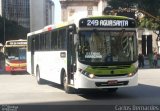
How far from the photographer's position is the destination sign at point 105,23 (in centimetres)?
1698

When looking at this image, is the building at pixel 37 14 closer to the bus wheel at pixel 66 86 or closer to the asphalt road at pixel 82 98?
the asphalt road at pixel 82 98

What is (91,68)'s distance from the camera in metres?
16.6

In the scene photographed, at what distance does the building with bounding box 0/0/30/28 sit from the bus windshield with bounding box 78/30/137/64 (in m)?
115

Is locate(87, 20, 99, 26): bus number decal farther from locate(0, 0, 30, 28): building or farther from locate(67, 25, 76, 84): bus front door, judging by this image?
locate(0, 0, 30, 28): building

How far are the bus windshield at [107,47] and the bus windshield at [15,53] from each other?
64.8 feet

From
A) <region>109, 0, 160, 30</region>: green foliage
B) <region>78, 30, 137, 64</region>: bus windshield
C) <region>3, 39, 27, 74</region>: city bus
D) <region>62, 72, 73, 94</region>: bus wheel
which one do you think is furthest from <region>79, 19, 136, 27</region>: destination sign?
<region>109, 0, 160, 30</region>: green foliage

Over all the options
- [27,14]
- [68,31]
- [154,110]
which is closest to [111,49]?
[68,31]

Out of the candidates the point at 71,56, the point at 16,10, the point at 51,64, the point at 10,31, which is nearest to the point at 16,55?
the point at 51,64

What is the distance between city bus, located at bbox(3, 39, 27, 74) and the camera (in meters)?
36.1

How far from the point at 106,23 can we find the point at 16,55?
20.0m

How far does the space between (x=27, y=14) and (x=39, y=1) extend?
40.3 ft

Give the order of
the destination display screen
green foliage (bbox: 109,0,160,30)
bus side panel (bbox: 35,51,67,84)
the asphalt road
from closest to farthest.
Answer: the asphalt road < the destination display screen < bus side panel (bbox: 35,51,67,84) < green foliage (bbox: 109,0,160,30)

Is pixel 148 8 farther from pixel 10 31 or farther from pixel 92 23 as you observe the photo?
pixel 10 31

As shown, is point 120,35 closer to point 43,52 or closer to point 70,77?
point 70,77
